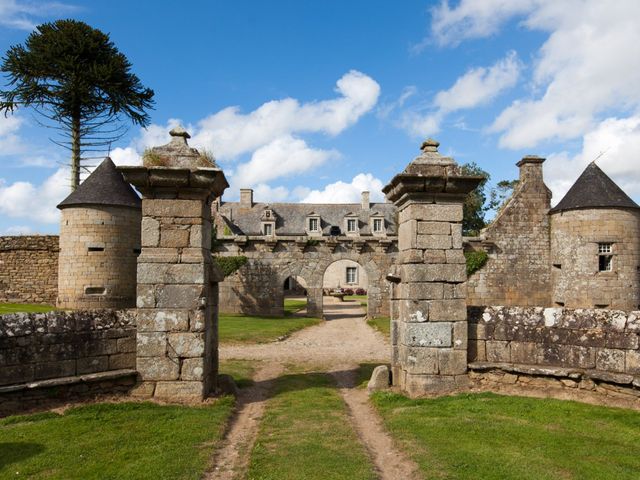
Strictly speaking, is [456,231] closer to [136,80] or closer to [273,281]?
[273,281]

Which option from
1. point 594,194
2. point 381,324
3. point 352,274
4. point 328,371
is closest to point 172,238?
point 328,371

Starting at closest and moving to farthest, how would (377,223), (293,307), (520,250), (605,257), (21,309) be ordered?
(21,309)
(605,257)
(520,250)
(293,307)
(377,223)

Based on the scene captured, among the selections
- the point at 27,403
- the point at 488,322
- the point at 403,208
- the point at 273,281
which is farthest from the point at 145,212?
the point at 273,281

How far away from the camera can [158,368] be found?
6203mm

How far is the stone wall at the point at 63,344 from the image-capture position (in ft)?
18.4

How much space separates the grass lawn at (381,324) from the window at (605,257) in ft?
27.9

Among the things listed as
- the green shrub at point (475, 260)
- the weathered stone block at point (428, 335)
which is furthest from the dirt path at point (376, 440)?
the green shrub at point (475, 260)

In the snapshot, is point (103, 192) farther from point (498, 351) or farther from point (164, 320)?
point (498, 351)

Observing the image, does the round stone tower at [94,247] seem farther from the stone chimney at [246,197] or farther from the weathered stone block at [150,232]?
the stone chimney at [246,197]

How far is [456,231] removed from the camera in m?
6.63

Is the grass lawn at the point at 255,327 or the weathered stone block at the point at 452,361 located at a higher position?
the weathered stone block at the point at 452,361

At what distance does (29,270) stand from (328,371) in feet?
60.7

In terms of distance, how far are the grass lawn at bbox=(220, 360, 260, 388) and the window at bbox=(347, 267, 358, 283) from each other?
36752 mm

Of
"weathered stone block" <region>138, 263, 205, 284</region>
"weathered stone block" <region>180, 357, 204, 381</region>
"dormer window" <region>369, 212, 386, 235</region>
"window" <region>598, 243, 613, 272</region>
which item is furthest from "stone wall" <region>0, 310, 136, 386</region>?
"dormer window" <region>369, 212, 386, 235</region>
